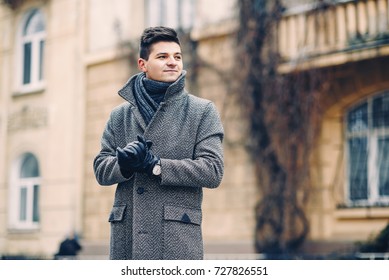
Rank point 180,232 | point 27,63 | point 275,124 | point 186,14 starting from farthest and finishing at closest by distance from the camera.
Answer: point 27,63
point 186,14
point 275,124
point 180,232

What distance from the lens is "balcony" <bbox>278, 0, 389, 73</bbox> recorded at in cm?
689

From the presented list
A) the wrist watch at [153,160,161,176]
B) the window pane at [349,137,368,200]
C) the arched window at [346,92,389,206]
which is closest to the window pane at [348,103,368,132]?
the arched window at [346,92,389,206]

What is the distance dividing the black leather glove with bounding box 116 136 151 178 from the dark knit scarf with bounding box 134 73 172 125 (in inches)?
7.1

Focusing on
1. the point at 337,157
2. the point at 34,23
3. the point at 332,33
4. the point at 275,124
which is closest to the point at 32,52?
the point at 34,23

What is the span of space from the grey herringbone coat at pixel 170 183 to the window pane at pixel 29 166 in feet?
23.2

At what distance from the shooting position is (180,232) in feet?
6.80

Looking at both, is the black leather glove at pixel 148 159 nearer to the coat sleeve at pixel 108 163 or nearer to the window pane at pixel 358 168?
the coat sleeve at pixel 108 163

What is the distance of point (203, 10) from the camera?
810cm

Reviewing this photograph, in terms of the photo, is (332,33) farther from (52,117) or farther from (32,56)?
(32,56)

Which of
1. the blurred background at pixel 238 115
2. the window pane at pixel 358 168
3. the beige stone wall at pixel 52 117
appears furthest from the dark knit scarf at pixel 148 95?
the beige stone wall at pixel 52 117

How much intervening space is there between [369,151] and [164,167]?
17.5 feet
